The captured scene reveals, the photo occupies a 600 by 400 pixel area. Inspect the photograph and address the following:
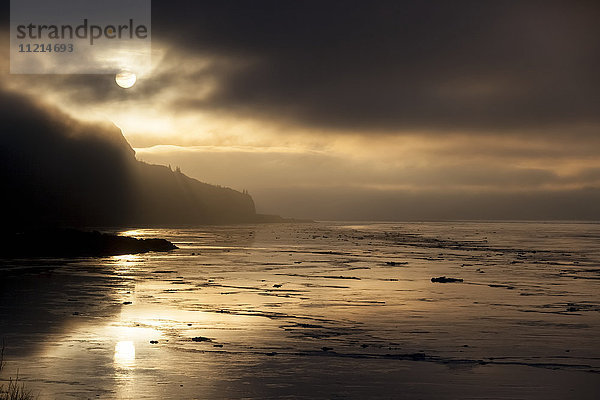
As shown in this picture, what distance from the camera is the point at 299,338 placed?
23.0m

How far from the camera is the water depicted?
16.7m

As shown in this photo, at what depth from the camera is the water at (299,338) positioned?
54.6 feet

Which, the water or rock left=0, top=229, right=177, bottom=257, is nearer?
the water

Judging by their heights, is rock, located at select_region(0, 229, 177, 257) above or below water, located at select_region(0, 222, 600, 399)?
above

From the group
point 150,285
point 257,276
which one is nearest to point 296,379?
point 150,285

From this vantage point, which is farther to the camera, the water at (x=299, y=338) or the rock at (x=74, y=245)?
the rock at (x=74, y=245)

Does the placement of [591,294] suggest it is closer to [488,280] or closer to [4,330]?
[488,280]

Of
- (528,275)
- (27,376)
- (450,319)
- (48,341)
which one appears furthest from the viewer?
(528,275)

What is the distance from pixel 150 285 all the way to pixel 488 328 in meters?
21.8

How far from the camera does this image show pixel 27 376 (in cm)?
1706

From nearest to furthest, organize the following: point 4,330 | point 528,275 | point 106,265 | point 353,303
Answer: point 4,330, point 353,303, point 528,275, point 106,265

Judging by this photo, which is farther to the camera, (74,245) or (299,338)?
(74,245)

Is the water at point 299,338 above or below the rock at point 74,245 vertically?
below

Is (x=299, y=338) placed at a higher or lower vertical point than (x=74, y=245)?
lower
